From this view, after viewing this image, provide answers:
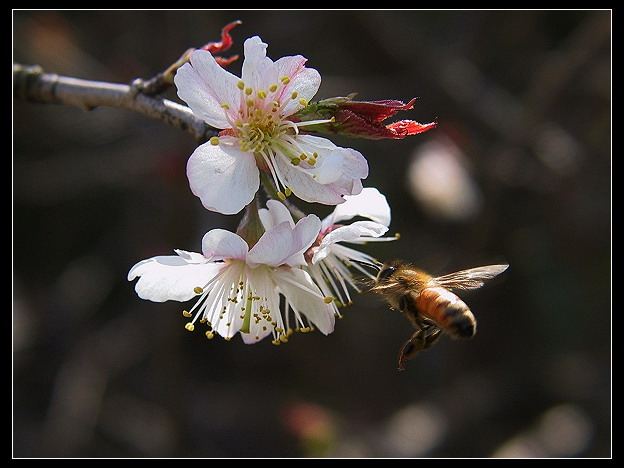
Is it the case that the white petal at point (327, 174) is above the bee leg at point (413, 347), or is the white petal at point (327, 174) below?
above

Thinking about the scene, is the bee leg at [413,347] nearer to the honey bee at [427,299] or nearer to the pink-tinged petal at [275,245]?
the honey bee at [427,299]

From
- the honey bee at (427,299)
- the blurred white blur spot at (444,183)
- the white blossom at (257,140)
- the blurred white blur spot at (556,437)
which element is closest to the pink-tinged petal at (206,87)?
the white blossom at (257,140)

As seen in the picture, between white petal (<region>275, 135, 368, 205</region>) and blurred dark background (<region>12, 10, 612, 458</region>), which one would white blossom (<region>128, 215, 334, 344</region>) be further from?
blurred dark background (<region>12, 10, 612, 458</region>)

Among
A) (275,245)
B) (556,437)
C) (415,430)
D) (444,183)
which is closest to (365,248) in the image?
(444,183)

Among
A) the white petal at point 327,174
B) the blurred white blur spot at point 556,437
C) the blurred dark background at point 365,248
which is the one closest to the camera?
the white petal at point 327,174

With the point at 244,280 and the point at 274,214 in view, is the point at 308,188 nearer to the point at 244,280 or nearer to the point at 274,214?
the point at 274,214

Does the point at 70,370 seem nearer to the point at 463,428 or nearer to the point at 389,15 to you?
the point at 463,428
